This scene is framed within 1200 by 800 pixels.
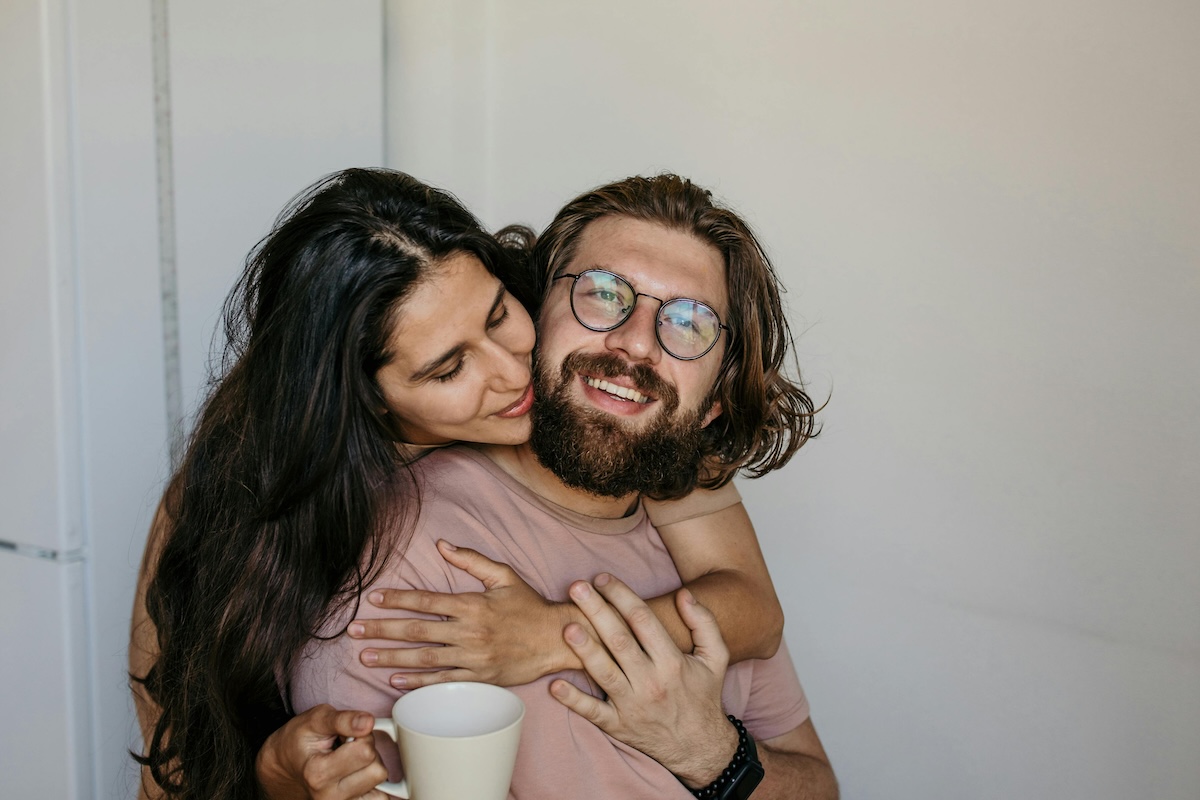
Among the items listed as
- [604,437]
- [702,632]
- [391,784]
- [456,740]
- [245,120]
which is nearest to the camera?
[456,740]

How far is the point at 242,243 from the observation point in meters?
2.07

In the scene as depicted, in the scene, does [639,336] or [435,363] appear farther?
[639,336]

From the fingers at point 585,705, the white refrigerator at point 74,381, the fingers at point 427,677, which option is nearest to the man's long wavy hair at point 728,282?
the fingers at point 585,705

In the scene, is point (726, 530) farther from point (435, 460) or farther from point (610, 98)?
point (610, 98)

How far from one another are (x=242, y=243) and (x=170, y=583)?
821 millimetres

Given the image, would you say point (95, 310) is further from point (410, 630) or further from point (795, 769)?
point (795, 769)

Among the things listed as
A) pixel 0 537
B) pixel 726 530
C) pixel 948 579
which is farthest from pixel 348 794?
pixel 948 579

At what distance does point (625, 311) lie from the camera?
64.7 inches

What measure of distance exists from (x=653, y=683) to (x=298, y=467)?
1.81 ft

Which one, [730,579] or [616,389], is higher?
[616,389]

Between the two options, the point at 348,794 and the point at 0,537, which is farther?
the point at 0,537

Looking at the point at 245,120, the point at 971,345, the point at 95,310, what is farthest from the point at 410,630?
the point at 971,345

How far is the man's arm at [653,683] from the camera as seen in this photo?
1.32 m

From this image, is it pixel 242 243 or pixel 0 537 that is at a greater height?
pixel 242 243
